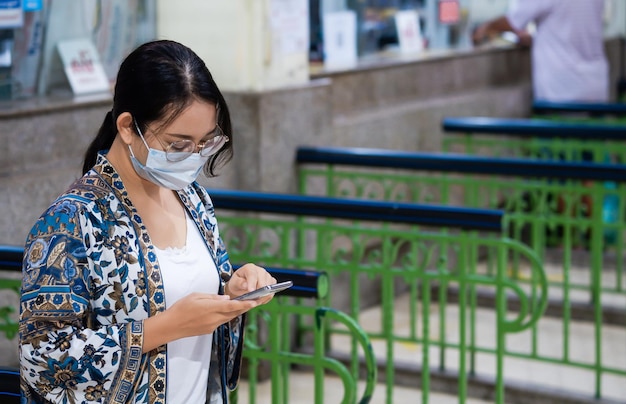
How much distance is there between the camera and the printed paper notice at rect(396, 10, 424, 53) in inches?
327

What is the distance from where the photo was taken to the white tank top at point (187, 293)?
2344 mm

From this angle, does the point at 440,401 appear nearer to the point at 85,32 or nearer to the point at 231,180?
the point at 231,180

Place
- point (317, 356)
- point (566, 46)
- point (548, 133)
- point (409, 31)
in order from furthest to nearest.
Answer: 1. point (566, 46)
2. point (409, 31)
3. point (548, 133)
4. point (317, 356)

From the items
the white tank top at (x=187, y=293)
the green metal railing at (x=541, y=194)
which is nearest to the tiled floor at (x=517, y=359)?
the green metal railing at (x=541, y=194)

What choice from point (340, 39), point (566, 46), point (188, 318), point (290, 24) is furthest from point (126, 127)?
point (566, 46)

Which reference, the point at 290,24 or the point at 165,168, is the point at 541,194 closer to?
the point at 290,24

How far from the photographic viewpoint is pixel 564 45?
339 inches

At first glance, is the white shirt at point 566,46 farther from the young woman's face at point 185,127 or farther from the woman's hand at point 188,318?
the woman's hand at point 188,318

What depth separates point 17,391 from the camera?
8.49ft

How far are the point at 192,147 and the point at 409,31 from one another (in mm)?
6243

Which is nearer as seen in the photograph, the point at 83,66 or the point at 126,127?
the point at 126,127

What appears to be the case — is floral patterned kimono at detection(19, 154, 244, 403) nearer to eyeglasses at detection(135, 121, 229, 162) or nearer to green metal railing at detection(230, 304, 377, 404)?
eyeglasses at detection(135, 121, 229, 162)

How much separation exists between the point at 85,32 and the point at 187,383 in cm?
341

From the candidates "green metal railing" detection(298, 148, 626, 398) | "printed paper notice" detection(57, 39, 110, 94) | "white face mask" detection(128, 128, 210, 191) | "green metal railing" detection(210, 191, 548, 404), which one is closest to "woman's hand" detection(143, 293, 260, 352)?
"white face mask" detection(128, 128, 210, 191)
